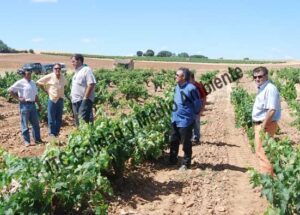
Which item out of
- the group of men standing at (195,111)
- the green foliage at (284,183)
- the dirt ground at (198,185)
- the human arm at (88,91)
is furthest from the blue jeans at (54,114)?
the green foliage at (284,183)

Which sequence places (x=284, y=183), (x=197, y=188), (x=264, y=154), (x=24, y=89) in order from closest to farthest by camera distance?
1. (x=284, y=183)
2. (x=264, y=154)
3. (x=197, y=188)
4. (x=24, y=89)

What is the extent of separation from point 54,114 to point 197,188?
4075mm

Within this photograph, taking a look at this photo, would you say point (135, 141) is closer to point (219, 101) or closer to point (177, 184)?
point (177, 184)

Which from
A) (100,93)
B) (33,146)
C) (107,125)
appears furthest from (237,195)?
(100,93)

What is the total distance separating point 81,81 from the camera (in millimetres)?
8242

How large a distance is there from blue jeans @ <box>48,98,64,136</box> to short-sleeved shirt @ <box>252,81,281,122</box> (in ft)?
15.3

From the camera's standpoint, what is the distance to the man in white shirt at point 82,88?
8.12 m

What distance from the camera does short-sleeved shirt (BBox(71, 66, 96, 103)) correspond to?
320 inches

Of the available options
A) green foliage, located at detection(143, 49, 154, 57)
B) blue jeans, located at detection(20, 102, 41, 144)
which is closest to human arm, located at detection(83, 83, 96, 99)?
blue jeans, located at detection(20, 102, 41, 144)

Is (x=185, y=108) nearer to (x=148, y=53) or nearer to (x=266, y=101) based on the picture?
(x=266, y=101)

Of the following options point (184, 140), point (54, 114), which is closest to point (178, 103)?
point (184, 140)

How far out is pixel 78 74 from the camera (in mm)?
8219

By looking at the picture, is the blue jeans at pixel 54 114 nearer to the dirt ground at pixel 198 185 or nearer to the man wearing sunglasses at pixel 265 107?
the dirt ground at pixel 198 185

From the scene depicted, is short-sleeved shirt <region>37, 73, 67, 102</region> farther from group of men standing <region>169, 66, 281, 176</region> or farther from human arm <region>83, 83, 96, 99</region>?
group of men standing <region>169, 66, 281, 176</region>
